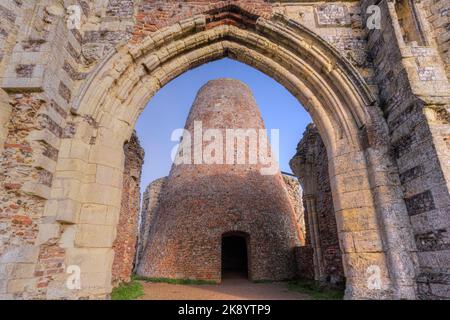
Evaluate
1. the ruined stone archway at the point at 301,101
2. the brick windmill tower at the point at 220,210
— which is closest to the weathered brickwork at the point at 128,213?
the brick windmill tower at the point at 220,210

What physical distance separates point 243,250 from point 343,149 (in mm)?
11010

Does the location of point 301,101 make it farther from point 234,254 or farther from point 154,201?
point 154,201

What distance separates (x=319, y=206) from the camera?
7.72m

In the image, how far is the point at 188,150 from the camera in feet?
43.4

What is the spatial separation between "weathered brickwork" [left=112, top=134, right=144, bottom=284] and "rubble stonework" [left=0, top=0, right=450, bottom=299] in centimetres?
354

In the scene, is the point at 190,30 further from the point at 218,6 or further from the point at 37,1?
the point at 37,1

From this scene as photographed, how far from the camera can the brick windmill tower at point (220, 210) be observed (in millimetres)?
10219

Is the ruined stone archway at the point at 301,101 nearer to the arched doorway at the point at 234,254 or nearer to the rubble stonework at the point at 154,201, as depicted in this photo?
the arched doorway at the point at 234,254

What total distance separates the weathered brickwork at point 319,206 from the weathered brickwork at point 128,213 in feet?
17.4

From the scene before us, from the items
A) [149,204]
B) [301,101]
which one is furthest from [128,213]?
[149,204]

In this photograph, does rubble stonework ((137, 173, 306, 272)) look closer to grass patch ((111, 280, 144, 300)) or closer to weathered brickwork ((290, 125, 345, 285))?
weathered brickwork ((290, 125, 345, 285))

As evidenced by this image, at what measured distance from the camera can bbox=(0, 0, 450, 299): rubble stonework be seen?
9.96ft

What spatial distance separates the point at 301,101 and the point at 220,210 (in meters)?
7.27

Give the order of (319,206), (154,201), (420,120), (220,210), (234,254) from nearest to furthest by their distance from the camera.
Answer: (420,120) < (319,206) < (220,210) < (234,254) < (154,201)
